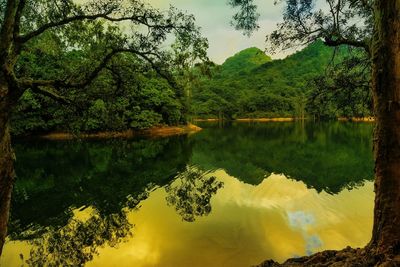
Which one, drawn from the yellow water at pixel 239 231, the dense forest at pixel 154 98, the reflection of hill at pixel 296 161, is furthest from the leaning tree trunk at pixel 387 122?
the reflection of hill at pixel 296 161

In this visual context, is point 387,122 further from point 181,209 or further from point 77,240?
point 181,209

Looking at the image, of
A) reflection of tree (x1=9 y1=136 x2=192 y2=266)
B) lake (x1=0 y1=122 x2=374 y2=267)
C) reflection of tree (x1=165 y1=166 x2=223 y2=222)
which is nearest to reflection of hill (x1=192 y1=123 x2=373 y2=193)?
lake (x1=0 y1=122 x2=374 y2=267)

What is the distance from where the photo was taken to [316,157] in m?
44.9

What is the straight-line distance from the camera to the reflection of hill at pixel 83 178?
21.2 metres

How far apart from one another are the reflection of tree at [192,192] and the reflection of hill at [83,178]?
148cm

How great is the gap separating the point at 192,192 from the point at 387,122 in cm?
2107

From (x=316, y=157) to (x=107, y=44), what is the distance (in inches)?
1513

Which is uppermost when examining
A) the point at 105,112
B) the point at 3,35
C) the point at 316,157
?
the point at 3,35

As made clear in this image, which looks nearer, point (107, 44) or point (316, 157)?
point (107, 44)

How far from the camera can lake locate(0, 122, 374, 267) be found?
49.4 feet

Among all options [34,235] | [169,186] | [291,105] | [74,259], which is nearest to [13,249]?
[34,235]

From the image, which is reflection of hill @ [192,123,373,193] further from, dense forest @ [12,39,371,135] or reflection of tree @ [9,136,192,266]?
dense forest @ [12,39,371,135]

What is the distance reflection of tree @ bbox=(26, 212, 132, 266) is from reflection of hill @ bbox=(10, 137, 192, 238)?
130 cm

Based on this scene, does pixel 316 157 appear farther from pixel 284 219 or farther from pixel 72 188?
pixel 72 188
